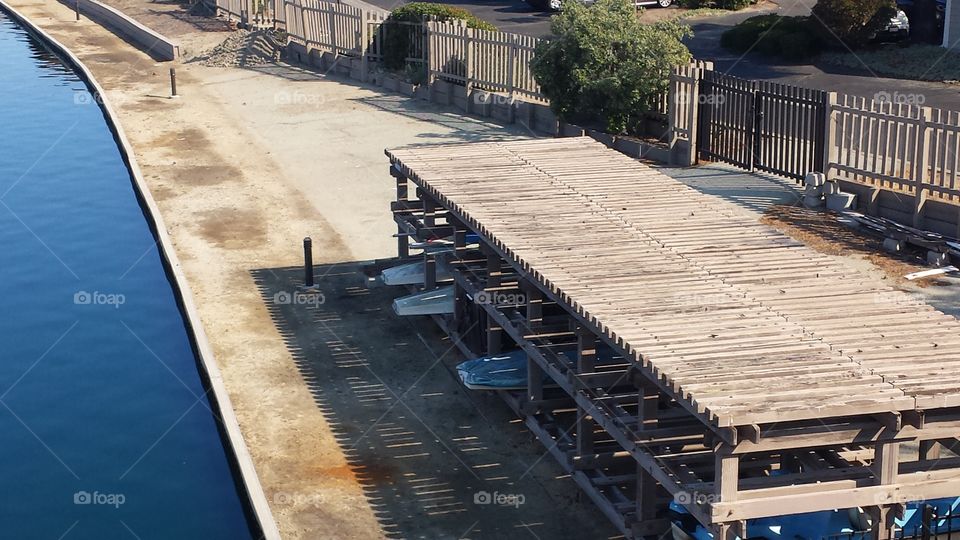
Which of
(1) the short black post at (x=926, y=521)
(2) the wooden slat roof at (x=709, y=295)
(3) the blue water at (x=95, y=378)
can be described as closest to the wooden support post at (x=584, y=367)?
Answer: (2) the wooden slat roof at (x=709, y=295)

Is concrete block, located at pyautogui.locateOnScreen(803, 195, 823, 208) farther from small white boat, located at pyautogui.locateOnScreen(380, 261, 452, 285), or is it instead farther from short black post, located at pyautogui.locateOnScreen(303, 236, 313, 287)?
short black post, located at pyautogui.locateOnScreen(303, 236, 313, 287)

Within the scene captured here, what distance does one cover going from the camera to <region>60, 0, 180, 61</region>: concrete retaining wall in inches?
1849

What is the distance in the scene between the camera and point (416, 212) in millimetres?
23531

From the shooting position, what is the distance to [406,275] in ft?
73.5

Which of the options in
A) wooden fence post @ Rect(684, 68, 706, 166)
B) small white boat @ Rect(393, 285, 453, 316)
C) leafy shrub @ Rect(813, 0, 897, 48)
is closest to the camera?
small white boat @ Rect(393, 285, 453, 316)

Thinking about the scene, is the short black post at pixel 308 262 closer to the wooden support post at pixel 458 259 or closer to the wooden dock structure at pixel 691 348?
the wooden dock structure at pixel 691 348

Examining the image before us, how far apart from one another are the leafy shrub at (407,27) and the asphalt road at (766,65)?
25.5 feet

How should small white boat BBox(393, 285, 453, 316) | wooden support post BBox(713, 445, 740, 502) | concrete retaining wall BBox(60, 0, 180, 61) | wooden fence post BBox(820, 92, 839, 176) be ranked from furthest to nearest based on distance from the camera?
concrete retaining wall BBox(60, 0, 180, 61) → wooden fence post BBox(820, 92, 839, 176) → small white boat BBox(393, 285, 453, 316) → wooden support post BBox(713, 445, 740, 502)

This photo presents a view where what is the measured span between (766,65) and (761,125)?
1440 centimetres

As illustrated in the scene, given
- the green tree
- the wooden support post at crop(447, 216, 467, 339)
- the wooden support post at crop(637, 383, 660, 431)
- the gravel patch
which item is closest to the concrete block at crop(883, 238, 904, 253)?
the wooden support post at crop(447, 216, 467, 339)

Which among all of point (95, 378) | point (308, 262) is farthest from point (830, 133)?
point (95, 378)

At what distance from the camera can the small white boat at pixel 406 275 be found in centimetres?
2225

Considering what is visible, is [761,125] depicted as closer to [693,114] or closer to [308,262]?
[693,114]

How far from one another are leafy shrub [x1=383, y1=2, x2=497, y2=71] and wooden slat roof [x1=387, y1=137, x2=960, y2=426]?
59.7 feet
